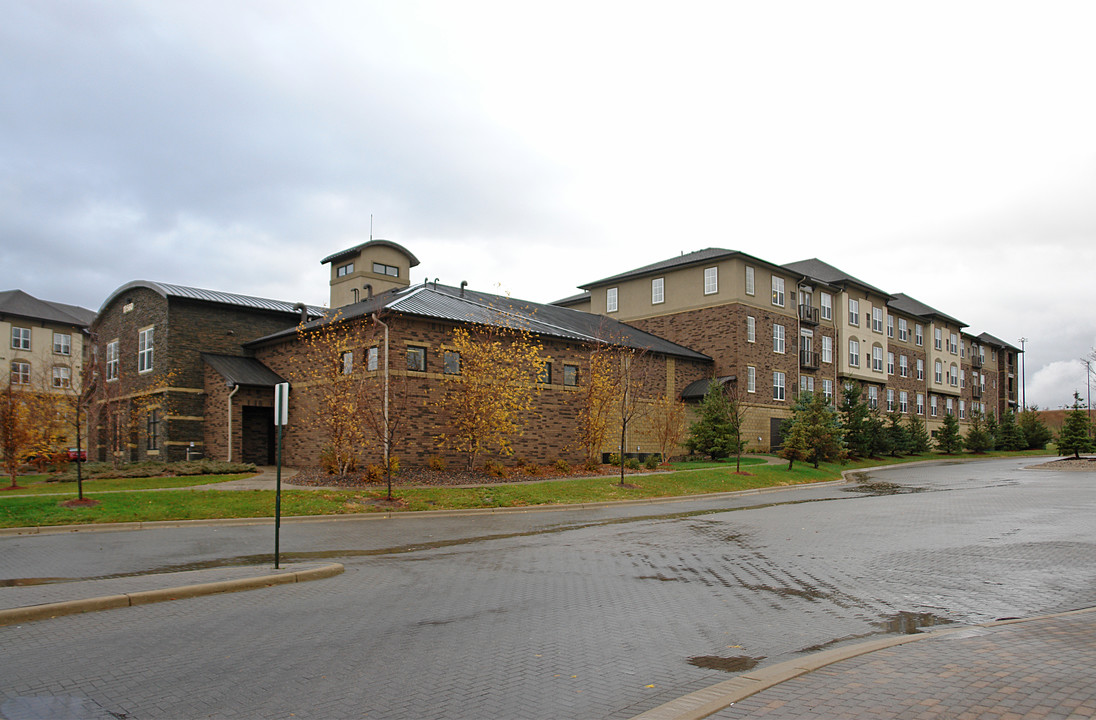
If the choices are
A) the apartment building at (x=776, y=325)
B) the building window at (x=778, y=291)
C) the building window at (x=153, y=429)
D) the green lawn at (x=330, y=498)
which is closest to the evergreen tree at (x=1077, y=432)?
the apartment building at (x=776, y=325)

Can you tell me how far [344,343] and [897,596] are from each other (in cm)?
2224

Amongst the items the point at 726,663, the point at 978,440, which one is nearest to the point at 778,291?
the point at 978,440

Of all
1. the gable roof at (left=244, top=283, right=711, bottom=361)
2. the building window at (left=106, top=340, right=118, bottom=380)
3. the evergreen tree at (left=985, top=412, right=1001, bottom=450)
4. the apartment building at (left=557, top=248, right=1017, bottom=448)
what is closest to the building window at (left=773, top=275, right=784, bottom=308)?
the apartment building at (left=557, top=248, right=1017, bottom=448)

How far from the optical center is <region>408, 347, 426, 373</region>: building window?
27.0 m

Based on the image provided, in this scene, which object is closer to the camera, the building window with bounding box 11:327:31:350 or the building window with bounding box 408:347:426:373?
the building window with bounding box 408:347:426:373

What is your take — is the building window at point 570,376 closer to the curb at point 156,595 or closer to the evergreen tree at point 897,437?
the curb at point 156,595

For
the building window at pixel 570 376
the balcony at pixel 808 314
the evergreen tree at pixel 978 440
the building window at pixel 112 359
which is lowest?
the evergreen tree at pixel 978 440

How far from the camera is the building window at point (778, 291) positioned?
1769 inches

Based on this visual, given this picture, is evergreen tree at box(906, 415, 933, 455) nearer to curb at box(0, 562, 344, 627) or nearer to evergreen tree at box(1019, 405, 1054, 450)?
evergreen tree at box(1019, 405, 1054, 450)

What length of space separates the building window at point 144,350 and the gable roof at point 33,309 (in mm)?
22743

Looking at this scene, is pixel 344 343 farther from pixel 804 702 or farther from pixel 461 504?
pixel 804 702

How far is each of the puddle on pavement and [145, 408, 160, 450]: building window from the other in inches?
1314

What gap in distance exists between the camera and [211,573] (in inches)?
405

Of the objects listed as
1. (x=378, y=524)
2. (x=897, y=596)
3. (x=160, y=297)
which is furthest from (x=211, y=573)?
(x=160, y=297)
